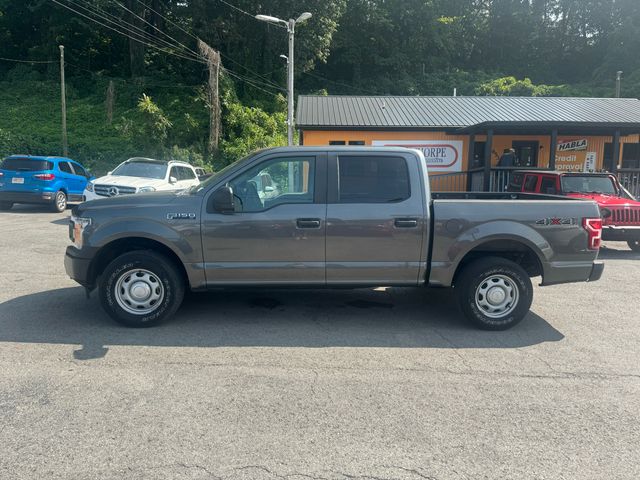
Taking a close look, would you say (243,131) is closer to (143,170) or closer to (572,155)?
(143,170)

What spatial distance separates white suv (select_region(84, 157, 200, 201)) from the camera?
13.1 m

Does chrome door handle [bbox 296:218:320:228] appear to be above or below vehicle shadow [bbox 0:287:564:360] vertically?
above

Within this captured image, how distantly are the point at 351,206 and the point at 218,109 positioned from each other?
2672 cm

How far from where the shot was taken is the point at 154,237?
5.34m

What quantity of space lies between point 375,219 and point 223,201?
158cm

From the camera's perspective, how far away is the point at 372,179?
5.52m

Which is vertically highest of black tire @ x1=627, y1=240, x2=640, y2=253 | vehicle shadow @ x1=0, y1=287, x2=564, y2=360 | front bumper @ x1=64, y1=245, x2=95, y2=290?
front bumper @ x1=64, y1=245, x2=95, y2=290

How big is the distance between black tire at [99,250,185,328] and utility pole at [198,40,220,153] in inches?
1009

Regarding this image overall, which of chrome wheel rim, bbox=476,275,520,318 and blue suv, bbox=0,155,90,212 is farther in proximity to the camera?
blue suv, bbox=0,155,90,212

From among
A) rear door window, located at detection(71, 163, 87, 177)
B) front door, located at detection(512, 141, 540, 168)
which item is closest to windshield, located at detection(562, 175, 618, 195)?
front door, located at detection(512, 141, 540, 168)

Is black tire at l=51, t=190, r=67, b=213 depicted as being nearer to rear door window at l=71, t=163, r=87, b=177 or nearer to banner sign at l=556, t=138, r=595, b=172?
rear door window at l=71, t=163, r=87, b=177

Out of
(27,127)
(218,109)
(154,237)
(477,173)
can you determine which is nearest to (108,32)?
(27,127)

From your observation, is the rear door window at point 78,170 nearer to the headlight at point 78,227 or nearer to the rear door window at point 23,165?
the rear door window at point 23,165

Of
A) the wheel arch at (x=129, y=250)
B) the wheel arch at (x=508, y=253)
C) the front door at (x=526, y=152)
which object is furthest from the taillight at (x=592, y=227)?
the front door at (x=526, y=152)
